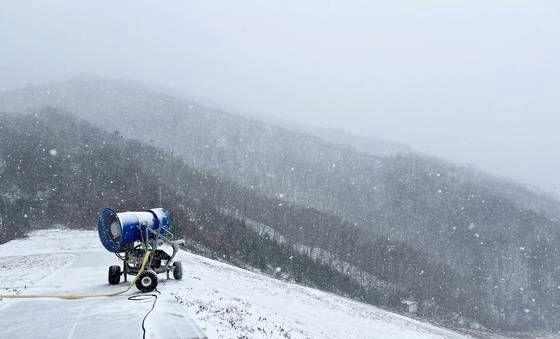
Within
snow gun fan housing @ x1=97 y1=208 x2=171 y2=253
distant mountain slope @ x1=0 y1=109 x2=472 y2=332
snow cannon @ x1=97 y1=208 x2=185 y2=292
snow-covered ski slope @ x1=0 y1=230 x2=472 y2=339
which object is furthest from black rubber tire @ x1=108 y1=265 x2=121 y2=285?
distant mountain slope @ x1=0 y1=109 x2=472 y2=332

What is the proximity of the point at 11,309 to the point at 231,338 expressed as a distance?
275 inches

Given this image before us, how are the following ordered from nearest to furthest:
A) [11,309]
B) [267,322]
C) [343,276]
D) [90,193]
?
1. [11,309]
2. [267,322]
3. [90,193]
4. [343,276]

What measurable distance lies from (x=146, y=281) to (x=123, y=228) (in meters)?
1.92

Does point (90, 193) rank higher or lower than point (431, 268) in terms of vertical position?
higher

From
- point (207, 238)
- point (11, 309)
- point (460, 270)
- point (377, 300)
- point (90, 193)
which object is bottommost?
point (460, 270)

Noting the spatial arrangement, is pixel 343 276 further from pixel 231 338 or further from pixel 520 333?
pixel 231 338

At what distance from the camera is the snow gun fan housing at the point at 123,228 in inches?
613

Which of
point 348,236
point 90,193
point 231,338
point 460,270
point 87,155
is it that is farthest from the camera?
point 460,270

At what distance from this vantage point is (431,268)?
146375 millimetres

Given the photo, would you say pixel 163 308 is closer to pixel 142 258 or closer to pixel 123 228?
pixel 123 228

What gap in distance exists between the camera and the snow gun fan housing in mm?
15571

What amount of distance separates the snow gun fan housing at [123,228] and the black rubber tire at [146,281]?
1349 millimetres

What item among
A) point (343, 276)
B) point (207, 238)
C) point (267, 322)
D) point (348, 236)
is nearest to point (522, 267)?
point (348, 236)

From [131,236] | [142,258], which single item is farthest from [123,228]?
[142,258]
